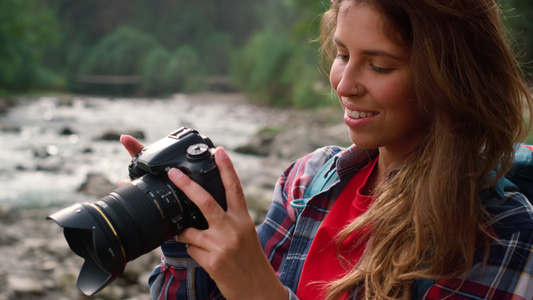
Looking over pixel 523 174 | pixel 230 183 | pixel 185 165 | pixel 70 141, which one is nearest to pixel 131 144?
pixel 185 165

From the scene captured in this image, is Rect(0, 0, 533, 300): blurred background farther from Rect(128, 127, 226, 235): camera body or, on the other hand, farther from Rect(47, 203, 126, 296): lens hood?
Rect(47, 203, 126, 296): lens hood

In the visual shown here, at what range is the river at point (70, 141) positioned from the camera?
17.1 feet

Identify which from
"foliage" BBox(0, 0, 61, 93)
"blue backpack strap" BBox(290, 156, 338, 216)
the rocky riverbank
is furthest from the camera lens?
"foliage" BBox(0, 0, 61, 93)

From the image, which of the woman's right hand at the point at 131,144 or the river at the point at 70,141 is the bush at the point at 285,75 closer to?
the river at the point at 70,141

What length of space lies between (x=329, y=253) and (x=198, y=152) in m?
0.30

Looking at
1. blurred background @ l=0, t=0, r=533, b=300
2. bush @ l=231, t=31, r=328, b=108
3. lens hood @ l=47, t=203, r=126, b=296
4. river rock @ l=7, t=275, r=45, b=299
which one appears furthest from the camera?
bush @ l=231, t=31, r=328, b=108

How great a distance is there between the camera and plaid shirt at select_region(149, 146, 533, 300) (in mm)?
818

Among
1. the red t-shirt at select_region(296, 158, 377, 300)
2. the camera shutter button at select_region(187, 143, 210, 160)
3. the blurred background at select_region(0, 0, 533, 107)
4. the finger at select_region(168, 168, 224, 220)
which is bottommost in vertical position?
the blurred background at select_region(0, 0, 533, 107)

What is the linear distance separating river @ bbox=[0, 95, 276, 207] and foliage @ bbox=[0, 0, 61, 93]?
383 cm

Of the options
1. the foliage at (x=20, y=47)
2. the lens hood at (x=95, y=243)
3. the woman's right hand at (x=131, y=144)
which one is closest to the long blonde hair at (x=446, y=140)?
the lens hood at (x=95, y=243)

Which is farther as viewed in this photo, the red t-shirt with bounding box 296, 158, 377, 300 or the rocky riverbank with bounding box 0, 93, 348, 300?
the rocky riverbank with bounding box 0, 93, 348, 300

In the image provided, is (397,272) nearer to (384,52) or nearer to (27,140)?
(384,52)

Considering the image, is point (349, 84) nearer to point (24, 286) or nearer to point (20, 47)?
point (24, 286)

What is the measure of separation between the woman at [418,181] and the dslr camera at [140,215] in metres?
0.04
